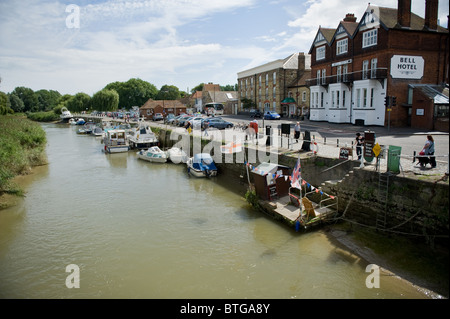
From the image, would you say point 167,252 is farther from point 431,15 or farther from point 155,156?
point 431,15

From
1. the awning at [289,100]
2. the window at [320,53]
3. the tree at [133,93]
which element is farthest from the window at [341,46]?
the tree at [133,93]

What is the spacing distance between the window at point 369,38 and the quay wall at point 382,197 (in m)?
19.1

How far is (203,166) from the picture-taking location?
2295cm

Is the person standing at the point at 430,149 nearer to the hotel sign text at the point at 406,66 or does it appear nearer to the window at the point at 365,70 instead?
the hotel sign text at the point at 406,66

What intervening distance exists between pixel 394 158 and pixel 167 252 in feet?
29.6

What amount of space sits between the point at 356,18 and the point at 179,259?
1518 inches

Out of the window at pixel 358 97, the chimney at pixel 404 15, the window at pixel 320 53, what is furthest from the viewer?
the window at pixel 320 53

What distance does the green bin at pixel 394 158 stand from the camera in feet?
37.9

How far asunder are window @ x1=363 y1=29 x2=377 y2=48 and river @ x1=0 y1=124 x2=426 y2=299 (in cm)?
2144

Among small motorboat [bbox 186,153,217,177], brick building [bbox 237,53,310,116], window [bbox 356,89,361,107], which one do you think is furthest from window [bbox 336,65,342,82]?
small motorboat [bbox 186,153,217,177]

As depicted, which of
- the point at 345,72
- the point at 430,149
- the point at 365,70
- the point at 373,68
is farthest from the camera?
the point at 345,72

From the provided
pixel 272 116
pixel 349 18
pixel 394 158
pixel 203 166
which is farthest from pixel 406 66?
pixel 394 158

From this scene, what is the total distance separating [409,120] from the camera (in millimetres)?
→ 28719

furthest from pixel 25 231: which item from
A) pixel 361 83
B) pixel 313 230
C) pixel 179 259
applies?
pixel 361 83
